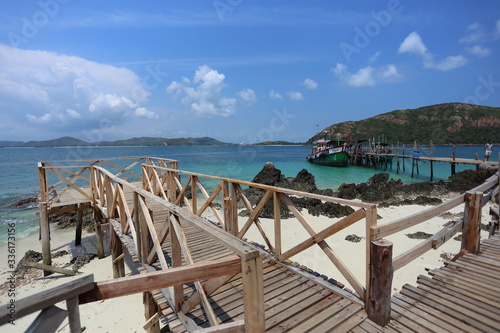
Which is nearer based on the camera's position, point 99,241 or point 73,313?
point 73,313

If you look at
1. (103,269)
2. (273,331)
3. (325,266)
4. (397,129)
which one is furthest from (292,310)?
(397,129)

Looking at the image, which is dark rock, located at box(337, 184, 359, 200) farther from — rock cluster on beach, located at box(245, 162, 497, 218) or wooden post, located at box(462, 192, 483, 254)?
wooden post, located at box(462, 192, 483, 254)

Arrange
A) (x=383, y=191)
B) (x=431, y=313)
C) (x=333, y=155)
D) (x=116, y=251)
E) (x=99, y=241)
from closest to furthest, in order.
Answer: (x=431, y=313) < (x=116, y=251) < (x=99, y=241) < (x=383, y=191) < (x=333, y=155)

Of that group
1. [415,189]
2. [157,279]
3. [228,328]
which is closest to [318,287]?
[228,328]

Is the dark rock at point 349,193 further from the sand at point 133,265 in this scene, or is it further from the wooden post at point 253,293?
the wooden post at point 253,293

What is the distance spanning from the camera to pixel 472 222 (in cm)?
432

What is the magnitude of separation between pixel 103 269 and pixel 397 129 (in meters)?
114

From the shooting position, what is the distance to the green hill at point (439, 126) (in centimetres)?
9481

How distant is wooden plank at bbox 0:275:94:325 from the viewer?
3.62ft

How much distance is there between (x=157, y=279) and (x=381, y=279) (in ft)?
7.70

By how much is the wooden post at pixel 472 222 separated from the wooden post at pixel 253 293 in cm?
443

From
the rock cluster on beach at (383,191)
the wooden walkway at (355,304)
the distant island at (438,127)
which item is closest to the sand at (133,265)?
the wooden walkway at (355,304)

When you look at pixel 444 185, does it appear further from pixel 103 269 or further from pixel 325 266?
pixel 103 269

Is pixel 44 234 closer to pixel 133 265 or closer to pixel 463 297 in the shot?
pixel 133 265
